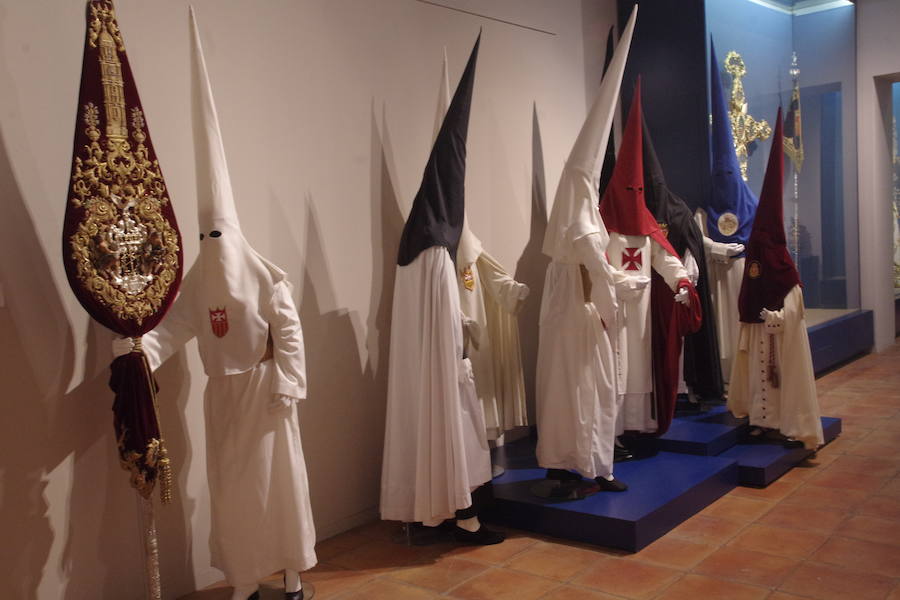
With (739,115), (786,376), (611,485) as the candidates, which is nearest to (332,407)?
(611,485)

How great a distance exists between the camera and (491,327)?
15.5ft

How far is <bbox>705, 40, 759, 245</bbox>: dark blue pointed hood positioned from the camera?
592cm

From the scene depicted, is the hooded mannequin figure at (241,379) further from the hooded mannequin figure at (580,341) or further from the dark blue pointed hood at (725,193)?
the dark blue pointed hood at (725,193)

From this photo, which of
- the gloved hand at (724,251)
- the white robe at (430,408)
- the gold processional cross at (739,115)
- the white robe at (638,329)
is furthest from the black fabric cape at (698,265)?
the white robe at (430,408)

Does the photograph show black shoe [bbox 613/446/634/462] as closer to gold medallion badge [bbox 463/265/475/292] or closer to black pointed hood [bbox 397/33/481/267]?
gold medallion badge [bbox 463/265/475/292]

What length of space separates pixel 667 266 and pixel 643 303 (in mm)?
286

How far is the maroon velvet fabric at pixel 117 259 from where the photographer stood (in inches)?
111

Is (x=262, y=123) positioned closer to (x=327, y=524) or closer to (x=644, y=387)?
(x=327, y=524)

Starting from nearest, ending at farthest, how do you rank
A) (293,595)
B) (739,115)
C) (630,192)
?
(293,595) → (630,192) → (739,115)

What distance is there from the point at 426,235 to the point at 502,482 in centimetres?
146

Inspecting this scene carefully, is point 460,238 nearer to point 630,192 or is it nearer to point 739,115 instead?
point 630,192

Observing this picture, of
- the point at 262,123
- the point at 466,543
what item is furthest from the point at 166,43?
the point at 466,543

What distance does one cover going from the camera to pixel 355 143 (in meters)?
4.30

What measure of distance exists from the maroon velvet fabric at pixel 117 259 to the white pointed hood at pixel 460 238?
5.39ft
